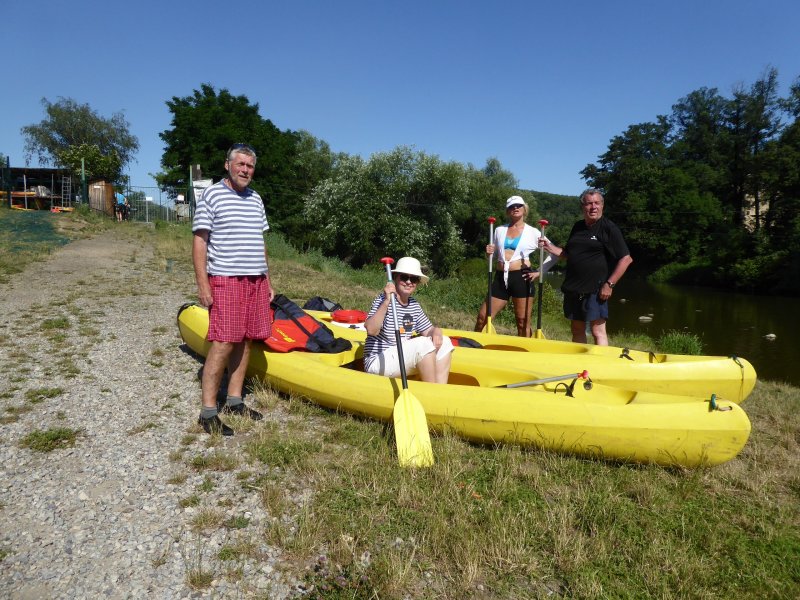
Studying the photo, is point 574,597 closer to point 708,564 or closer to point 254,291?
point 708,564

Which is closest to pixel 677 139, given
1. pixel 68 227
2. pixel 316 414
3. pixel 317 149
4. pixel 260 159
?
pixel 317 149

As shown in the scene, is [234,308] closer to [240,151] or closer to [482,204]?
[240,151]

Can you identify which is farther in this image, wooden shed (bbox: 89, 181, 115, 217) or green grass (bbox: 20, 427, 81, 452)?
wooden shed (bbox: 89, 181, 115, 217)

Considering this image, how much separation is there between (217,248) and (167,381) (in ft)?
6.06

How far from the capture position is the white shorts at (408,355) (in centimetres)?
374

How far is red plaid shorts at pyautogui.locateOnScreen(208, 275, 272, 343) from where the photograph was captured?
325 cm

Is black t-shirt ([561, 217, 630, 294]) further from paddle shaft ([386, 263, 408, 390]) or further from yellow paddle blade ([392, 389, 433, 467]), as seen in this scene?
yellow paddle blade ([392, 389, 433, 467])

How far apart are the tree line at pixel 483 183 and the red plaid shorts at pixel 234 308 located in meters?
21.3

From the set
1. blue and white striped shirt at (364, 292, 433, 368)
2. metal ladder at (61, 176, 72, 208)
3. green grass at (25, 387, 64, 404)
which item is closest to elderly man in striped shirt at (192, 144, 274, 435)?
blue and white striped shirt at (364, 292, 433, 368)

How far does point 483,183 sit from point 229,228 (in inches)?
1416

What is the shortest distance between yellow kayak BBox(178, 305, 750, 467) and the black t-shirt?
108 centimetres

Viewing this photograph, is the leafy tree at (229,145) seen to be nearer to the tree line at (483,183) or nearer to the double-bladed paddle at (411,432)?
the tree line at (483,183)

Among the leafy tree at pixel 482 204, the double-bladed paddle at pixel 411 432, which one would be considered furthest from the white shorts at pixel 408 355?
the leafy tree at pixel 482 204

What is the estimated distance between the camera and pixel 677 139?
144ft
